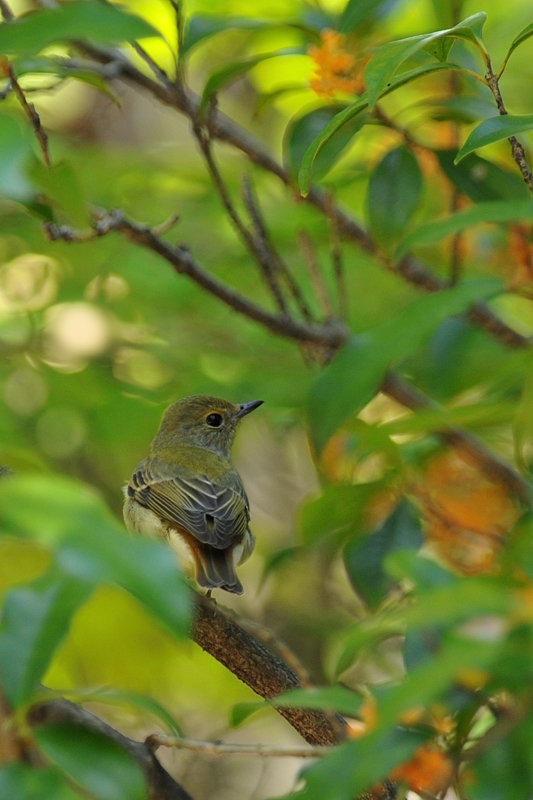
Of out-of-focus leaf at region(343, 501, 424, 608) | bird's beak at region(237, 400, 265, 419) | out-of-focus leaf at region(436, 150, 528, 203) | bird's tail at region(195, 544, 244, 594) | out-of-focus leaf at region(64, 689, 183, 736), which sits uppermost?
out-of-focus leaf at region(436, 150, 528, 203)

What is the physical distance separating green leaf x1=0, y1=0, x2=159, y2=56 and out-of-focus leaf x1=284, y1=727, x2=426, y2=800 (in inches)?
51.8

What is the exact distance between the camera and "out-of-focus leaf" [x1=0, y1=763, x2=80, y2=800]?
1236 mm

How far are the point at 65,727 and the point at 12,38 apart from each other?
47.4 inches

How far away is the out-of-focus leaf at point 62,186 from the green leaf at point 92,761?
116 cm

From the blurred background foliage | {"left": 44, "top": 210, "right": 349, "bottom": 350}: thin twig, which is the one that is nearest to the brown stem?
the blurred background foliage

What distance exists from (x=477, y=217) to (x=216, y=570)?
1893mm

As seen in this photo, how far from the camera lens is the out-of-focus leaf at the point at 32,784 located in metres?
1.24

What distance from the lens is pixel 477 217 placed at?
1991mm

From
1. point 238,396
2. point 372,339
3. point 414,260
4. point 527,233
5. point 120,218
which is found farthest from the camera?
point 238,396

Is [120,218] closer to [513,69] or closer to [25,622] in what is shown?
[25,622]

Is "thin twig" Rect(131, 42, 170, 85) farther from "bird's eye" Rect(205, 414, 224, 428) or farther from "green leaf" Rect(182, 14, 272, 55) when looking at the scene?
"bird's eye" Rect(205, 414, 224, 428)

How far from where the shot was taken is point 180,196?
15.2 ft

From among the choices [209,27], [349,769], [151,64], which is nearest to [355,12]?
[209,27]

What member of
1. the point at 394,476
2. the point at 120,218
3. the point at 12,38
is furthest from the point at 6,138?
the point at 394,476
